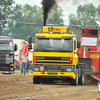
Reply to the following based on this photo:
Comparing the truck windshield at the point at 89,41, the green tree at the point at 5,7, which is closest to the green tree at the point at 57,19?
the green tree at the point at 5,7

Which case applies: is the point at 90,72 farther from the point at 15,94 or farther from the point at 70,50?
the point at 15,94

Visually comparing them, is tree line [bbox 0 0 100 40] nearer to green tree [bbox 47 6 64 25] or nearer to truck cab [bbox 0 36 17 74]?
green tree [bbox 47 6 64 25]

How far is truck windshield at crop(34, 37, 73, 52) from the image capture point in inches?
634

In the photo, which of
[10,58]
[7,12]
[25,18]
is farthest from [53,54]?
[25,18]

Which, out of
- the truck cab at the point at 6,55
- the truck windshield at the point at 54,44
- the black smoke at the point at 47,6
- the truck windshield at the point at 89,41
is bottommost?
the truck cab at the point at 6,55

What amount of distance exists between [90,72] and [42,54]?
4612 millimetres

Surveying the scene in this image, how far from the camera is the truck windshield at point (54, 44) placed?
1611 centimetres

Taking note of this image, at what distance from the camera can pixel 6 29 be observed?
11125 centimetres

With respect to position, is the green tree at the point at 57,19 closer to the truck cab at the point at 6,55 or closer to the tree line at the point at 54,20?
the tree line at the point at 54,20

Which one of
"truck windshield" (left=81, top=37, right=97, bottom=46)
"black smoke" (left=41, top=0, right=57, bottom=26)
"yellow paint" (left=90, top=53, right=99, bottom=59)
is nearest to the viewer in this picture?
"yellow paint" (left=90, top=53, right=99, bottom=59)

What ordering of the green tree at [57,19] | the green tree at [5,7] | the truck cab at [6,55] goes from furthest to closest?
the green tree at [57,19] < the green tree at [5,7] < the truck cab at [6,55]

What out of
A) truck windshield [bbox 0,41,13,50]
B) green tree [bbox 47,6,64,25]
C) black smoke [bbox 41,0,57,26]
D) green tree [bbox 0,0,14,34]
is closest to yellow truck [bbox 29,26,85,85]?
black smoke [bbox 41,0,57,26]

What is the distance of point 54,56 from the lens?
636 inches

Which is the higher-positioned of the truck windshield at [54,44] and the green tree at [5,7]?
the green tree at [5,7]
